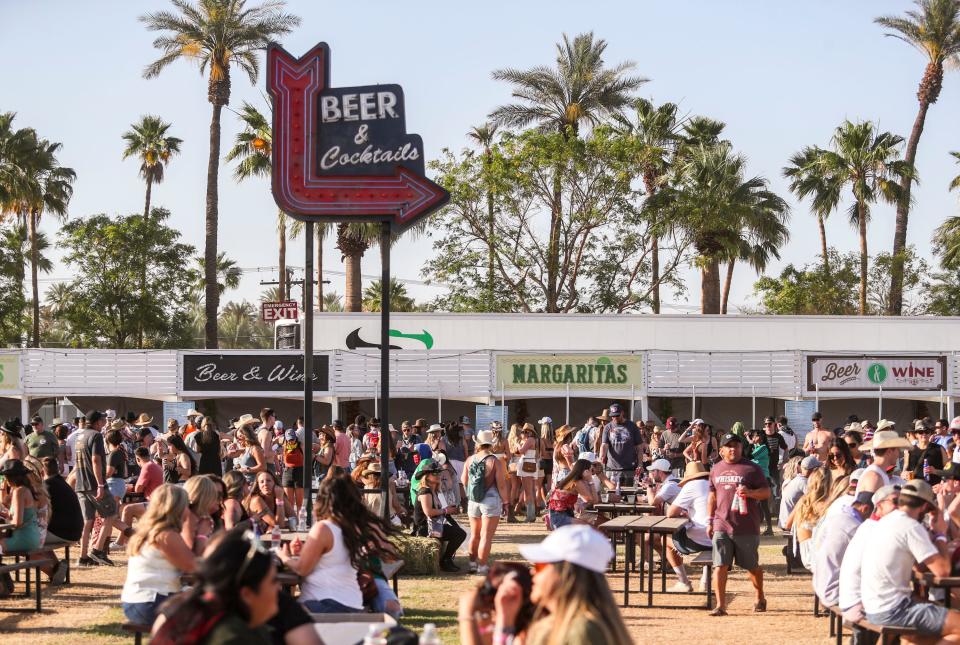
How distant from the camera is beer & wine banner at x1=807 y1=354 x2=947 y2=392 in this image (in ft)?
97.7

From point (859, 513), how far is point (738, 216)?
35268 mm

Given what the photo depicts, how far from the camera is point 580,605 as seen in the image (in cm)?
437

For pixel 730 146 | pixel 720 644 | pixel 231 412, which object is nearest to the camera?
pixel 720 644

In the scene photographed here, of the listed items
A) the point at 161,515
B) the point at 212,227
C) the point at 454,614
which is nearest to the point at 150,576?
the point at 161,515

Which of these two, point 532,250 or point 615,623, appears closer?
point 615,623

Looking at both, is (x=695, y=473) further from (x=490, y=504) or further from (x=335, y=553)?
(x=335, y=553)

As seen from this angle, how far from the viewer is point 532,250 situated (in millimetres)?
43406

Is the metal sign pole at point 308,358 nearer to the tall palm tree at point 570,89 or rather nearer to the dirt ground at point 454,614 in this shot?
the dirt ground at point 454,614

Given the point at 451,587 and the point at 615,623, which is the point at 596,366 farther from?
the point at 615,623

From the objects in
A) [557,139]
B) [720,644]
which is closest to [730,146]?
[557,139]

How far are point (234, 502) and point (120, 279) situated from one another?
3914 cm

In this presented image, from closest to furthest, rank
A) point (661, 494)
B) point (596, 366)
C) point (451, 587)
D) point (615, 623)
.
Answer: point (615, 623) < point (451, 587) < point (661, 494) < point (596, 366)

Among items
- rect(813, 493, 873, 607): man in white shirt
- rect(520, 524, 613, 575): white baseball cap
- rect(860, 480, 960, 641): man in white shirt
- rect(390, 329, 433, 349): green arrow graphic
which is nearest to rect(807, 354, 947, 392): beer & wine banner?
rect(390, 329, 433, 349): green arrow graphic

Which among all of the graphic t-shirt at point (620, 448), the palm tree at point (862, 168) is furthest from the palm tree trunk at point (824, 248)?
the graphic t-shirt at point (620, 448)
